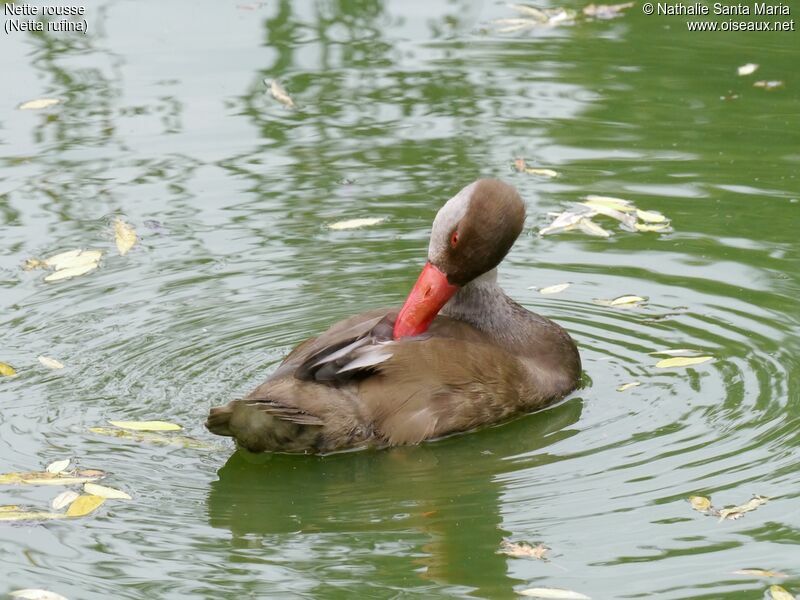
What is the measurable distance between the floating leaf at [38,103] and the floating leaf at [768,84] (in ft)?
16.4

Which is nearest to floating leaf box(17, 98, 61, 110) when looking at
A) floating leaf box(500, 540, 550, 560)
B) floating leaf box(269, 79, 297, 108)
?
floating leaf box(269, 79, 297, 108)

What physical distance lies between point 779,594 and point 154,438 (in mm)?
2615

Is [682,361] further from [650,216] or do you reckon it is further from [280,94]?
[280,94]

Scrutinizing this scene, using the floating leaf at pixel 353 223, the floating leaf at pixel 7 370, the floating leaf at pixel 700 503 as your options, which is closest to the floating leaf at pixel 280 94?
the floating leaf at pixel 353 223

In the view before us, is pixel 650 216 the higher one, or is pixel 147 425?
pixel 650 216

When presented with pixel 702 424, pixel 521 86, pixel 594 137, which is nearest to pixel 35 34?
pixel 521 86

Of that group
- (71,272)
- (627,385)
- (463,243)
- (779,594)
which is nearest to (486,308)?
(463,243)

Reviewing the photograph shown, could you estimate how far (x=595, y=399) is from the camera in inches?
267

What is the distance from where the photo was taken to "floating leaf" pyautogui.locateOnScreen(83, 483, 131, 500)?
5719 millimetres

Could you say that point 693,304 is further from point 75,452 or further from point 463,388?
point 75,452

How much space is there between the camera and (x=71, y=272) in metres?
7.97

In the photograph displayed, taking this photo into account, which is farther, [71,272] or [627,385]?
[71,272]

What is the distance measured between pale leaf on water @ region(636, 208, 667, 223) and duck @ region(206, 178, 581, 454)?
178 centimetres

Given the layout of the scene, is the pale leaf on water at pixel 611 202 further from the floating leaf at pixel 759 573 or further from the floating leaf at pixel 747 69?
the floating leaf at pixel 759 573
